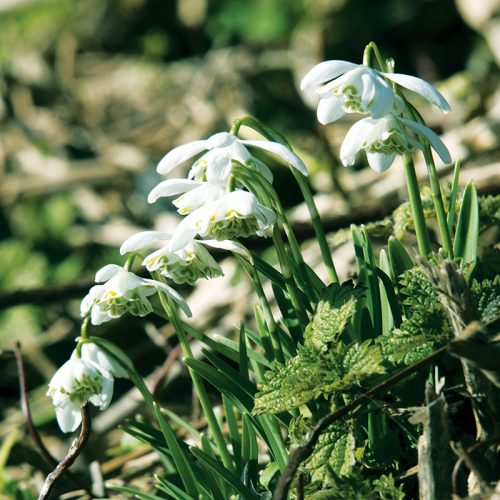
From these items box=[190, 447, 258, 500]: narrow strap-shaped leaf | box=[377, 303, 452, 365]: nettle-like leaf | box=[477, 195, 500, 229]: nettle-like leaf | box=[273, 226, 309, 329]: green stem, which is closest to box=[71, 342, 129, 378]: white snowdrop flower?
box=[190, 447, 258, 500]: narrow strap-shaped leaf

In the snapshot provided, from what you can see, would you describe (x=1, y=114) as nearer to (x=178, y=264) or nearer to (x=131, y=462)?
(x=131, y=462)

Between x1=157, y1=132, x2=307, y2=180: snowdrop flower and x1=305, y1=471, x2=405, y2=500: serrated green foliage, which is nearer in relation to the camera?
x1=305, y1=471, x2=405, y2=500: serrated green foliage

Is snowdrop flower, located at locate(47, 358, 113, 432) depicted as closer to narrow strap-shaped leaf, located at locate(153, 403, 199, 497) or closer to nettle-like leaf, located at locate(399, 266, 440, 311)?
narrow strap-shaped leaf, located at locate(153, 403, 199, 497)

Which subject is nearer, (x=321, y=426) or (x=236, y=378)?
(x=321, y=426)

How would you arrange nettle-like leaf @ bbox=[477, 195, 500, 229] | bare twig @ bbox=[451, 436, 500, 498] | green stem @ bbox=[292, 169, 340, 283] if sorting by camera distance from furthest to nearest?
nettle-like leaf @ bbox=[477, 195, 500, 229] → green stem @ bbox=[292, 169, 340, 283] → bare twig @ bbox=[451, 436, 500, 498]

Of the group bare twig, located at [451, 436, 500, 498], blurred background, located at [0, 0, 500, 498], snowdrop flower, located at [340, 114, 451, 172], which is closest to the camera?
bare twig, located at [451, 436, 500, 498]

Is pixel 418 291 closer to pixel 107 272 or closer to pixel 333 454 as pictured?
pixel 333 454

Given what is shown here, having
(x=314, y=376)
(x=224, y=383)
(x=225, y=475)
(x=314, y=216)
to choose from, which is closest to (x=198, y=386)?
(x=224, y=383)
